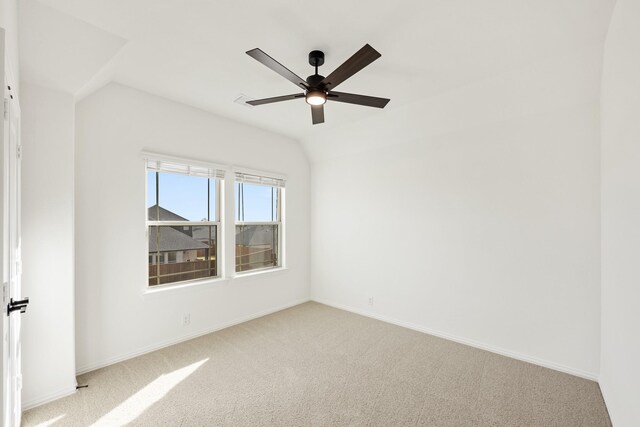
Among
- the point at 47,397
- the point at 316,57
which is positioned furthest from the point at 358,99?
the point at 47,397

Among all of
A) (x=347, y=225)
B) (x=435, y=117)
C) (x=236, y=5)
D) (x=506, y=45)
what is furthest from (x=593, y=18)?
(x=347, y=225)

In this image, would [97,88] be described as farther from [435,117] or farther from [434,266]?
[434,266]

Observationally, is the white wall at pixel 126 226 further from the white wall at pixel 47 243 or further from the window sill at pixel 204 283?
the white wall at pixel 47 243

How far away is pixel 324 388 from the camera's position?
247 cm

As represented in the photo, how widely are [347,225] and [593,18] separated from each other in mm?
3307

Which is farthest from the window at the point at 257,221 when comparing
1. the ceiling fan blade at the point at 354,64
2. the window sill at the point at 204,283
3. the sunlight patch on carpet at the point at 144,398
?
the ceiling fan blade at the point at 354,64

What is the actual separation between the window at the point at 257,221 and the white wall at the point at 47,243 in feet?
6.23

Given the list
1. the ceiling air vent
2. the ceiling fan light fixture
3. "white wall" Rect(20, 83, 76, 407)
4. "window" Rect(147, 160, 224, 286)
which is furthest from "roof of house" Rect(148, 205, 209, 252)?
the ceiling fan light fixture

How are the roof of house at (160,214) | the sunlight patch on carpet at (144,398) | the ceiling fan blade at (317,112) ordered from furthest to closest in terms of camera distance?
the roof of house at (160,214) → the ceiling fan blade at (317,112) → the sunlight patch on carpet at (144,398)

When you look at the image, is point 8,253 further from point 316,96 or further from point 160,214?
point 316,96

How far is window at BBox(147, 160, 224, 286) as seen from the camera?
10.8 feet

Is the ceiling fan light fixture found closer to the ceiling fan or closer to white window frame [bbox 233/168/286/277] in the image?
the ceiling fan

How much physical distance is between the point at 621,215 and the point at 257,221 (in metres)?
3.80

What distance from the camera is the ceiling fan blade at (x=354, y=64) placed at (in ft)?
6.06
